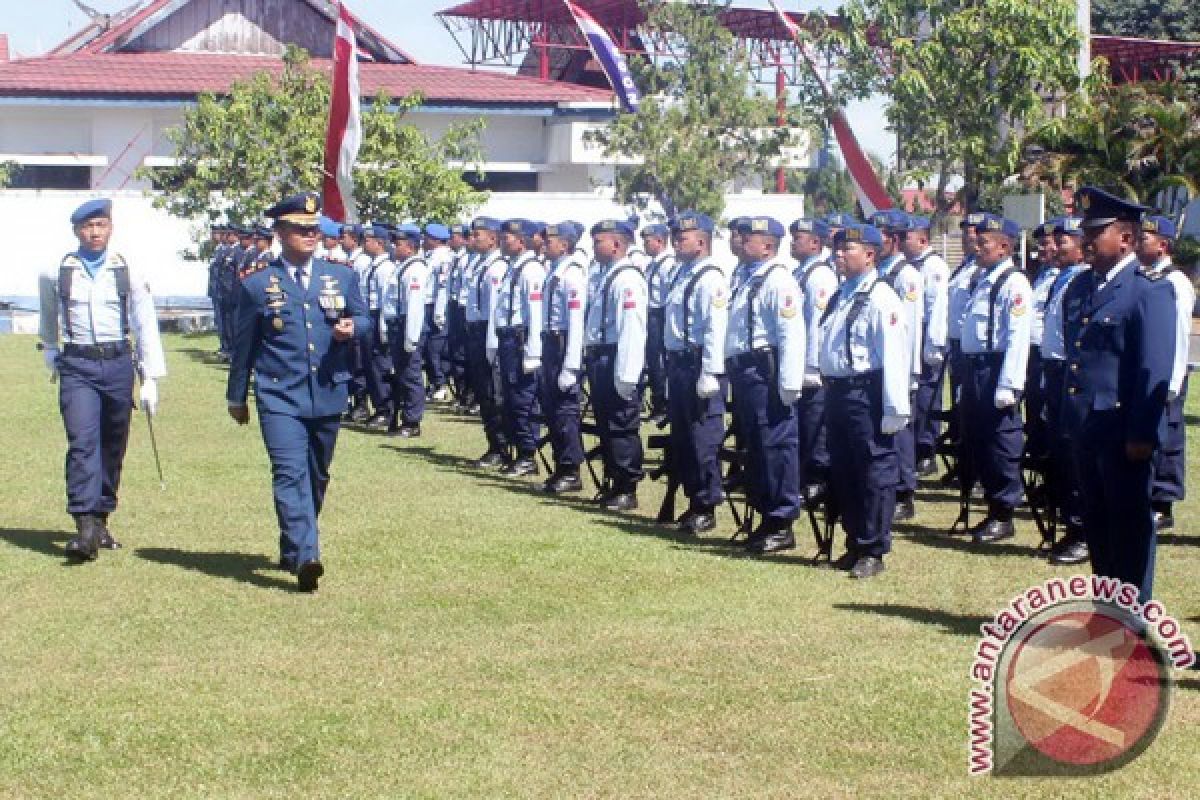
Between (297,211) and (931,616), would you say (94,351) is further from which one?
(931,616)

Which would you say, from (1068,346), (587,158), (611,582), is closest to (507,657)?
(611,582)

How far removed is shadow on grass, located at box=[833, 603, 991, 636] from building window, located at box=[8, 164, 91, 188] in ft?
153

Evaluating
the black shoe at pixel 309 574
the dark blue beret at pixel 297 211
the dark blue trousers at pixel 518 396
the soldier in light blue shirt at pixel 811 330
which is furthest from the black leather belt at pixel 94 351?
the dark blue trousers at pixel 518 396

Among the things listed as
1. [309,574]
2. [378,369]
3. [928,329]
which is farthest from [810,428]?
[378,369]

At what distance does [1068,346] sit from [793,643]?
1866mm

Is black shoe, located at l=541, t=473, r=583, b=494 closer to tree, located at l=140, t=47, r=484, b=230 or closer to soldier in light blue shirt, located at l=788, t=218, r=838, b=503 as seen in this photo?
soldier in light blue shirt, located at l=788, t=218, r=838, b=503

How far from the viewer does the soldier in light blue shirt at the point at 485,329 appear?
17.2m

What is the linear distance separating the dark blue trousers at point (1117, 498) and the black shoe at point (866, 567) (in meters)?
2.43

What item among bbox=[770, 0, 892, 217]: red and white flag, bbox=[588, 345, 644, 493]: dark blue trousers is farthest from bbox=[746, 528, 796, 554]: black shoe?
bbox=[770, 0, 892, 217]: red and white flag

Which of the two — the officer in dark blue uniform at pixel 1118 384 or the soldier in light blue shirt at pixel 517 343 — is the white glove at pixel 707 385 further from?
the officer in dark blue uniform at pixel 1118 384

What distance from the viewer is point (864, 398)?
444 inches

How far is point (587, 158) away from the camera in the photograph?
56688 mm

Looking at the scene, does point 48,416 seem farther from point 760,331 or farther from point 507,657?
point 507,657

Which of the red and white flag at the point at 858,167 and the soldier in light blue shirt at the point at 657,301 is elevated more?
the red and white flag at the point at 858,167
